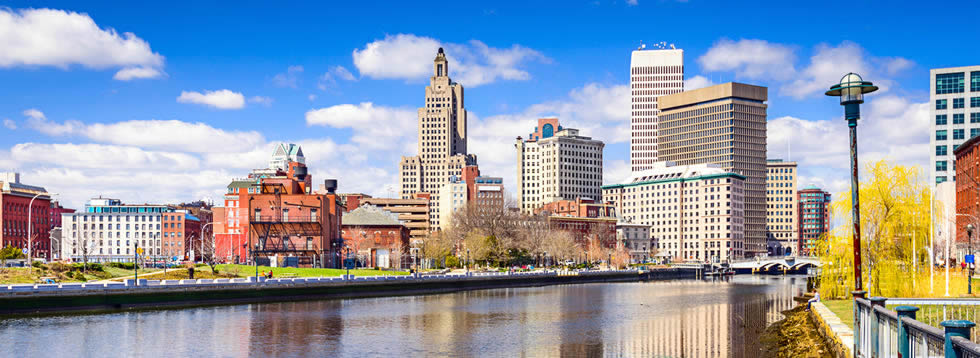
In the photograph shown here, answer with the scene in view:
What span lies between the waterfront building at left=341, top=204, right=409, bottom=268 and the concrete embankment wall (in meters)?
35.6

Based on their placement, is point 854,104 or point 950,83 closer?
point 854,104

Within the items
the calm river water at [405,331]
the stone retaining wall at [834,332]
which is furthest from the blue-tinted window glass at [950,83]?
the stone retaining wall at [834,332]

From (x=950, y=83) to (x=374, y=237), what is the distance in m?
102

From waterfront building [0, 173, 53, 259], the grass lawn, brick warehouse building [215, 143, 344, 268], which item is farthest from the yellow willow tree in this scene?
waterfront building [0, 173, 53, 259]

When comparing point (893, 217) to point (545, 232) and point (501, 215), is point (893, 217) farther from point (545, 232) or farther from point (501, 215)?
point (545, 232)

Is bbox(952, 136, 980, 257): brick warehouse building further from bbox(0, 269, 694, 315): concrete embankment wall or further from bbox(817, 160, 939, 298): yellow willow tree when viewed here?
bbox(0, 269, 694, 315): concrete embankment wall

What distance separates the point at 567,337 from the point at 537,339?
7.19ft

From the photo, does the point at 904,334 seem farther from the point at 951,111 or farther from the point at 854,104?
the point at 951,111

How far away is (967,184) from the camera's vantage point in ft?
369

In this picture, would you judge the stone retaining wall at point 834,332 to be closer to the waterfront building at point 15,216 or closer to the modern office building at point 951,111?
the modern office building at point 951,111

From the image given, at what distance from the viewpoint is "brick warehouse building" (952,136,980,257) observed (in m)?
104

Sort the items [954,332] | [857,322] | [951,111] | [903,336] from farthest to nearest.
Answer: [951,111]
[857,322]
[903,336]
[954,332]

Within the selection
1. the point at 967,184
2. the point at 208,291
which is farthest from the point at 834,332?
the point at 967,184

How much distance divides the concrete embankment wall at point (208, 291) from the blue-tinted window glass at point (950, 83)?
81367 mm
